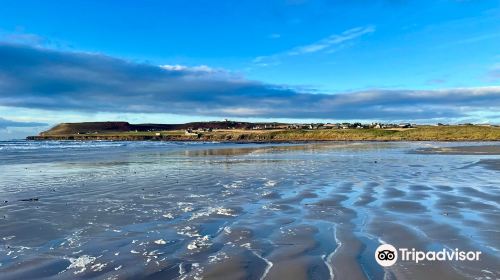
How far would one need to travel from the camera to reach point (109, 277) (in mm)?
5656

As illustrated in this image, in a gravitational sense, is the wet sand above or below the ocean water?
below

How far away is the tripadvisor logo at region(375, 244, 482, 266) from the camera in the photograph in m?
6.12

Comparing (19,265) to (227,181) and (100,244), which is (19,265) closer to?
(100,244)

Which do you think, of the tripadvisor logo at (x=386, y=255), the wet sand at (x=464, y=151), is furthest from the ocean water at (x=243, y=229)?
the wet sand at (x=464, y=151)

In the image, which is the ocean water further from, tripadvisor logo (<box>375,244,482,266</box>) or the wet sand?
the wet sand

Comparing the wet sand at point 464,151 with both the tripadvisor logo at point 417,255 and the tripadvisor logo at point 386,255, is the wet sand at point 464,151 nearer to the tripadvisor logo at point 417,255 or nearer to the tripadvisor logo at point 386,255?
the tripadvisor logo at point 417,255

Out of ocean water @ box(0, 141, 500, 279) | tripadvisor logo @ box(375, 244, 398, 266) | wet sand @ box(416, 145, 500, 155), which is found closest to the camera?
ocean water @ box(0, 141, 500, 279)

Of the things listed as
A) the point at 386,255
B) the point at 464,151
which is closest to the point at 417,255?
the point at 386,255

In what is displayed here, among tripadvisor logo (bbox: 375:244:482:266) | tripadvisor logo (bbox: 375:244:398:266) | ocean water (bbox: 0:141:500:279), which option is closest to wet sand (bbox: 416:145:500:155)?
ocean water (bbox: 0:141:500:279)

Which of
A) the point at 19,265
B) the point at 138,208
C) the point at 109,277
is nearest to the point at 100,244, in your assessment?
the point at 19,265

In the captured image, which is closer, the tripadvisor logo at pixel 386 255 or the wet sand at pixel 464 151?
the tripadvisor logo at pixel 386 255

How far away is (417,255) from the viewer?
6.31m

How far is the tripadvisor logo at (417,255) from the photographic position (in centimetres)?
612

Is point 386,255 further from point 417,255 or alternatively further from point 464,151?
point 464,151
